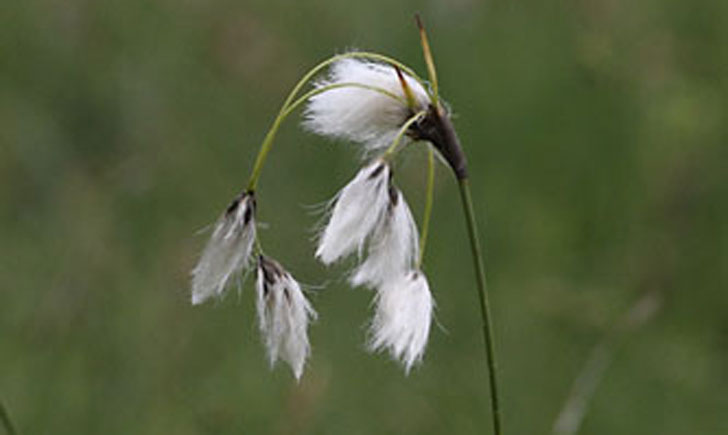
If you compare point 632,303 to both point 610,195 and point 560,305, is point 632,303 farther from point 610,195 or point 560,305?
point 610,195

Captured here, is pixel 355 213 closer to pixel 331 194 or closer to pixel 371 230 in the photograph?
pixel 371 230

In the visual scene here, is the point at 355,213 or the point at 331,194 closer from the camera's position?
the point at 355,213

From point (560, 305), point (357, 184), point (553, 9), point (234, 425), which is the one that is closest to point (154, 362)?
point (234, 425)

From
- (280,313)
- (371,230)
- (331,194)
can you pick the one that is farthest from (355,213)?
(331,194)

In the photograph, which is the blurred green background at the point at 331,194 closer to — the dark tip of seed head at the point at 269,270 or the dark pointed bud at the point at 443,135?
the dark tip of seed head at the point at 269,270

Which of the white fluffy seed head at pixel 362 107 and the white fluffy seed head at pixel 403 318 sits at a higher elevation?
the white fluffy seed head at pixel 362 107

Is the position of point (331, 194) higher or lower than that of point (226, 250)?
lower

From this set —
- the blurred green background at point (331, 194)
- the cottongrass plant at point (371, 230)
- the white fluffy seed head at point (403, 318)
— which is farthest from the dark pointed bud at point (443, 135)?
the blurred green background at point (331, 194)
